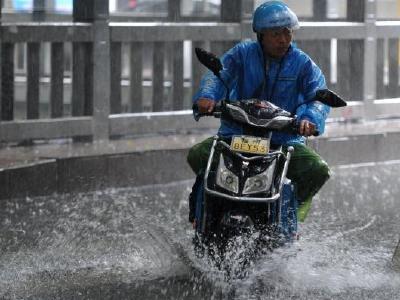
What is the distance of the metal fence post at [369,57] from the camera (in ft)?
44.7

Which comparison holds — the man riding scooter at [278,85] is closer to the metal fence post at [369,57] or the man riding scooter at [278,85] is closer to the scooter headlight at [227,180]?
the scooter headlight at [227,180]

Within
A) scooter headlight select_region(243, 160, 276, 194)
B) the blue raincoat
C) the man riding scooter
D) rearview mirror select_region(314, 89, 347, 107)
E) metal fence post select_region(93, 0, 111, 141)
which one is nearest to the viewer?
scooter headlight select_region(243, 160, 276, 194)

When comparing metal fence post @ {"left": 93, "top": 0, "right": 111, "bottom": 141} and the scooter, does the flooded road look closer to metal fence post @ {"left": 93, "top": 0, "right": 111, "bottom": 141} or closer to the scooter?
the scooter

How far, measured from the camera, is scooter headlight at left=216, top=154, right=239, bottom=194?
20.2 feet

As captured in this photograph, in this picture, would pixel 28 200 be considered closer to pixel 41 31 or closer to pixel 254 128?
pixel 41 31

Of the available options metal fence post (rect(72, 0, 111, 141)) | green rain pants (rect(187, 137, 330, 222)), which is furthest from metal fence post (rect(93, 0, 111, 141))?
green rain pants (rect(187, 137, 330, 222))

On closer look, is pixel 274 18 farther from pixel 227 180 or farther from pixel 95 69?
pixel 95 69

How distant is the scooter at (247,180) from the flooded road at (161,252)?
0.73ft

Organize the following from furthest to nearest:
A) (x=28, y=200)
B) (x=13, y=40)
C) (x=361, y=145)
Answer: (x=361, y=145) < (x=13, y=40) < (x=28, y=200)

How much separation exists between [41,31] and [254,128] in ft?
16.9

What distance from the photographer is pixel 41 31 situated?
1110cm

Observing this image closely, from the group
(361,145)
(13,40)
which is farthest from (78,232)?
(361,145)

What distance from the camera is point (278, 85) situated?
268 inches

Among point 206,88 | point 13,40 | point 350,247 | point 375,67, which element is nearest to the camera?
point 206,88
